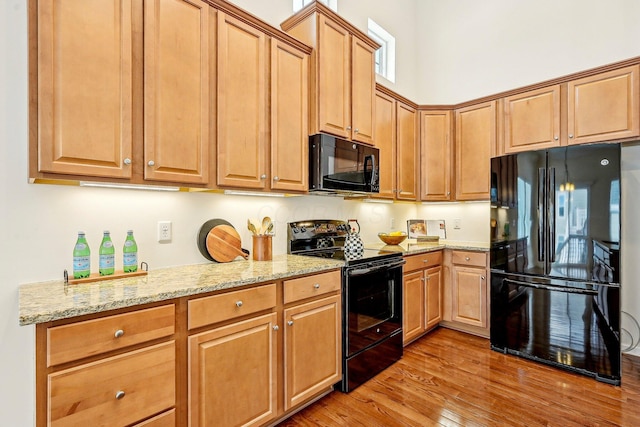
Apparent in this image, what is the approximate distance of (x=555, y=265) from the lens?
255 centimetres

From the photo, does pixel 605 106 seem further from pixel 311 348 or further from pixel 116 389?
pixel 116 389

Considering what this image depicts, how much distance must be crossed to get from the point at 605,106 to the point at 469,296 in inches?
80.9

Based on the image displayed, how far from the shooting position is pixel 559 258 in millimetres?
2537

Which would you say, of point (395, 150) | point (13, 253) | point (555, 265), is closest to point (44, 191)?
point (13, 253)

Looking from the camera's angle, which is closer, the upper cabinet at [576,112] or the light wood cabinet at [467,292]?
the upper cabinet at [576,112]

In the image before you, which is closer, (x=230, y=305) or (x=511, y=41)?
(x=230, y=305)

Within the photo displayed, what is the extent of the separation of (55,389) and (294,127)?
6.01 feet

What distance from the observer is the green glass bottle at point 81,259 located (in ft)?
4.96

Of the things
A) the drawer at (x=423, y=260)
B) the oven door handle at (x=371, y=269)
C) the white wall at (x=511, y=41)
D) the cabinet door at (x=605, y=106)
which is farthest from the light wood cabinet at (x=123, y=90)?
the white wall at (x=511, y=41)

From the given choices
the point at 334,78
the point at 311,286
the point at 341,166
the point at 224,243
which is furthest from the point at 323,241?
the point at 334,78

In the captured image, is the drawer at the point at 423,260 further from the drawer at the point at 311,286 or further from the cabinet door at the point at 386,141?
the drawer at the point at 311,286

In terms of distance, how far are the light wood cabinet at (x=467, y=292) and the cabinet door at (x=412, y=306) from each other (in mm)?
456

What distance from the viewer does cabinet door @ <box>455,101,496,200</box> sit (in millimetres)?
3353

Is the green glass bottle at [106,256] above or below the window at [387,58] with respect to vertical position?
below
